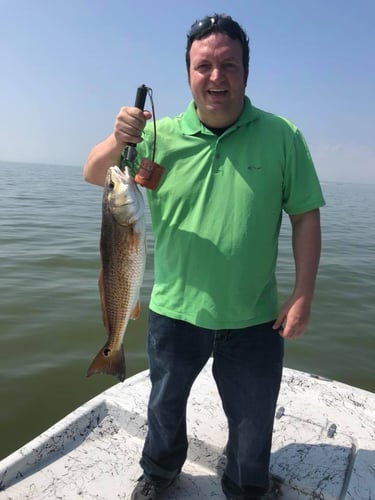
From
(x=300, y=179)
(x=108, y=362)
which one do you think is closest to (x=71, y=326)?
(x=108, y=362)

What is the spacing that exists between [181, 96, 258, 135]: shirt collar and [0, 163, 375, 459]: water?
11.5 feet

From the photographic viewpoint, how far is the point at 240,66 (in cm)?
254

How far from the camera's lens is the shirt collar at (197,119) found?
261 cm

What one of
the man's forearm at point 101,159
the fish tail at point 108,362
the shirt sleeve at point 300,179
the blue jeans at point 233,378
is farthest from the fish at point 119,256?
the shirt sleeve at point 300,179

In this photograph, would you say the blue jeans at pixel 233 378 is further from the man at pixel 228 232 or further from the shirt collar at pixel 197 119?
the shirt collar at pixel 197 119

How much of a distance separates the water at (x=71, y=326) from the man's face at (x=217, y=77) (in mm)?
3687

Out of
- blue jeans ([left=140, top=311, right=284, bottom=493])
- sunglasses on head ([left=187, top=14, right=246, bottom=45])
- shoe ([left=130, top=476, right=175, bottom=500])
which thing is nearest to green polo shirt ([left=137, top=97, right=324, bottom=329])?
blue jeans ([left=140, top=311, right=284, bottom=493])

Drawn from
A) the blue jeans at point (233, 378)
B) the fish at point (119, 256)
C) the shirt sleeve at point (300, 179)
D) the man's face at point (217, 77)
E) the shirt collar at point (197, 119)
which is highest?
the man's face at point (217, 77)

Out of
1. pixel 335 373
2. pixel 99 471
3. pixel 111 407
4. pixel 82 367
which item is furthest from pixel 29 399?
pixel 335 373

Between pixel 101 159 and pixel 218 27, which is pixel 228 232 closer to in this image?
pixel 101 159

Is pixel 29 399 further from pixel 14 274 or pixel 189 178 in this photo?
pixel 14 274

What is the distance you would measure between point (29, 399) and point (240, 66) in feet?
13.9

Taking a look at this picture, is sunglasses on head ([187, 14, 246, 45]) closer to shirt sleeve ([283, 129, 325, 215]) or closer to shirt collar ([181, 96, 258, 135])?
shirt collar ([181, 96, 258, 135])

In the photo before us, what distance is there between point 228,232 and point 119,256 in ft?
2.07
